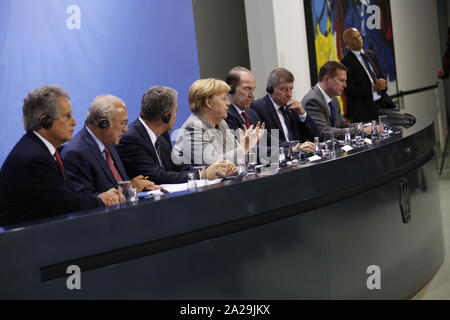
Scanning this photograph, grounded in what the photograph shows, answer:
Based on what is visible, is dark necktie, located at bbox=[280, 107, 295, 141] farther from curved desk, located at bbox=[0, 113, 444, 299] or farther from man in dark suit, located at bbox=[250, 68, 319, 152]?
curved desk, located at bbox=[0, 113, 444, 299]

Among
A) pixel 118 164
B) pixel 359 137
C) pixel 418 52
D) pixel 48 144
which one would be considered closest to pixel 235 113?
pixel 359 137

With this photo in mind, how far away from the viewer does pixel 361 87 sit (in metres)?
6.85

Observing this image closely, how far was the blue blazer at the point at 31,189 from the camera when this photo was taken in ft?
9.44

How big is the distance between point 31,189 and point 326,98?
3.30m

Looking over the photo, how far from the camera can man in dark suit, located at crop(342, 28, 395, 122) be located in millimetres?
6781

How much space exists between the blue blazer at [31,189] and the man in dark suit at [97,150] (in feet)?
1.84

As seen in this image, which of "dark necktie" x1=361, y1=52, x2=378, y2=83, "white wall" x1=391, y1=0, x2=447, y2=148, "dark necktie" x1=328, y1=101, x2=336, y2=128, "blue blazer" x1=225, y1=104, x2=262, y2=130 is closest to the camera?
"blue blazer" x1=225, y1=104, x2=262, y2=130

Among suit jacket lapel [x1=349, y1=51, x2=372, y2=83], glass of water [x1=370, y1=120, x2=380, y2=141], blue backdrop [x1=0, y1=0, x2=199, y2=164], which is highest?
blue backdrop [x1=0, y1=0, x2=199, y2=164]

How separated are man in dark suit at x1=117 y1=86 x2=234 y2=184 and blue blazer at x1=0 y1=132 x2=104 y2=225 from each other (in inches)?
45.7

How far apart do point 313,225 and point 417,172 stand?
1358 mm

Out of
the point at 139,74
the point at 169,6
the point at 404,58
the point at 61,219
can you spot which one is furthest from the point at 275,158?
the point at 404,58

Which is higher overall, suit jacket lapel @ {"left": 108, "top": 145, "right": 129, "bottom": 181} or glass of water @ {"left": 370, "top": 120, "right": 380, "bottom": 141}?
suit jacket lapel @ {"left": 108, "top": 145, "right": 129, "bottom": 181}

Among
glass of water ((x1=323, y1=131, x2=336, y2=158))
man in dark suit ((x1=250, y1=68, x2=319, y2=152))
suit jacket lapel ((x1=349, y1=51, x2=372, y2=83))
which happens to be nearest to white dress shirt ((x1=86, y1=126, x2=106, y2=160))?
glass of water ((x1=323, y1=131, x2=336, y2=158))

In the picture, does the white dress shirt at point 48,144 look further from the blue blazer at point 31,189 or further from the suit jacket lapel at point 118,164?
the suit jacket lapel at point 118,164
